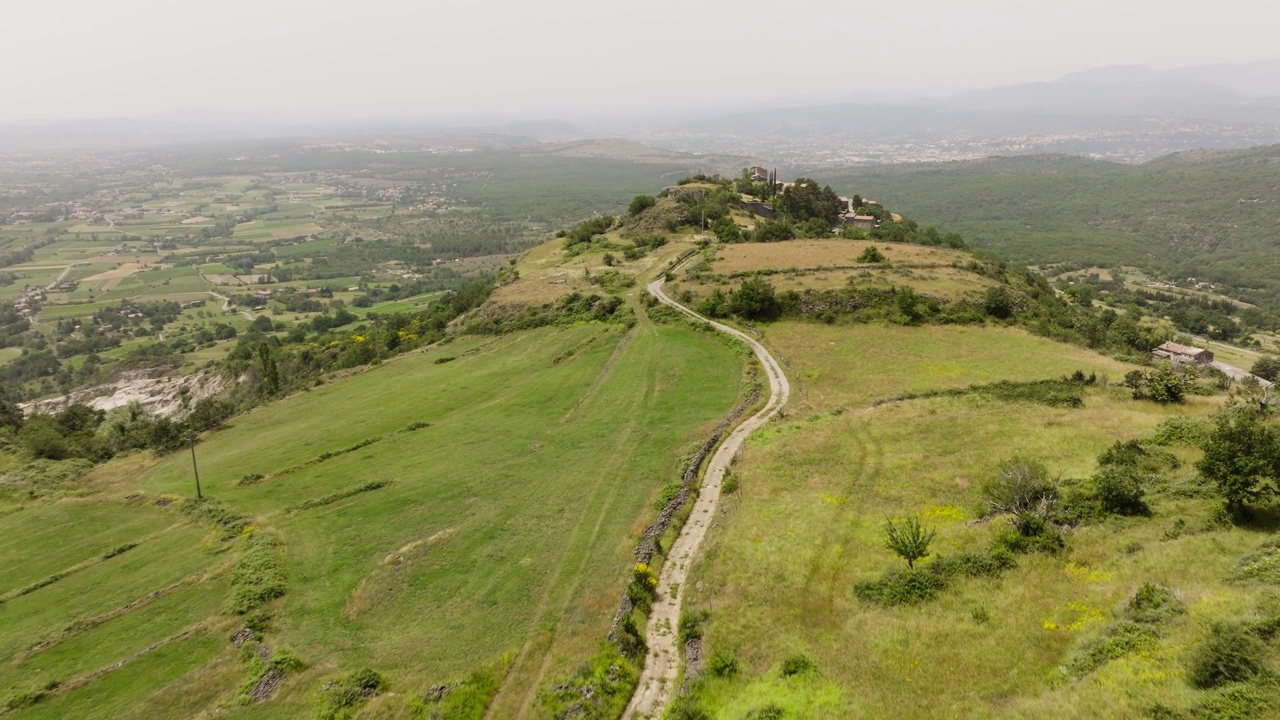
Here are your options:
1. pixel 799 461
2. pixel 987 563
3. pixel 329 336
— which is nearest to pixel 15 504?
pixel 799 461

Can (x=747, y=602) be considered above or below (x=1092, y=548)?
below

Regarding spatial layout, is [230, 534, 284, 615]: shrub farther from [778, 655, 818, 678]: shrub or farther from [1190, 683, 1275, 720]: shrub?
[1190, 683, 1275, 720]: shrub

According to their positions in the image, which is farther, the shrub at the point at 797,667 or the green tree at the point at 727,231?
the green tree at the point at 727,231

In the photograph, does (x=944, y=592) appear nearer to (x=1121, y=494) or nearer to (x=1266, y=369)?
(x=1121, y=494)

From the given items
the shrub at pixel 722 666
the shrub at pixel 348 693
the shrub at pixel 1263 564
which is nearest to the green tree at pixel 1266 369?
the shrub at pixel 1263 564

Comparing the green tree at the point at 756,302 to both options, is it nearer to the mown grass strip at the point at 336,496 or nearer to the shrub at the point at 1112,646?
A: the mown grass strip at the point at 336,496

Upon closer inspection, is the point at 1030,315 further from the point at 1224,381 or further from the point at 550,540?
the point at 550,540
